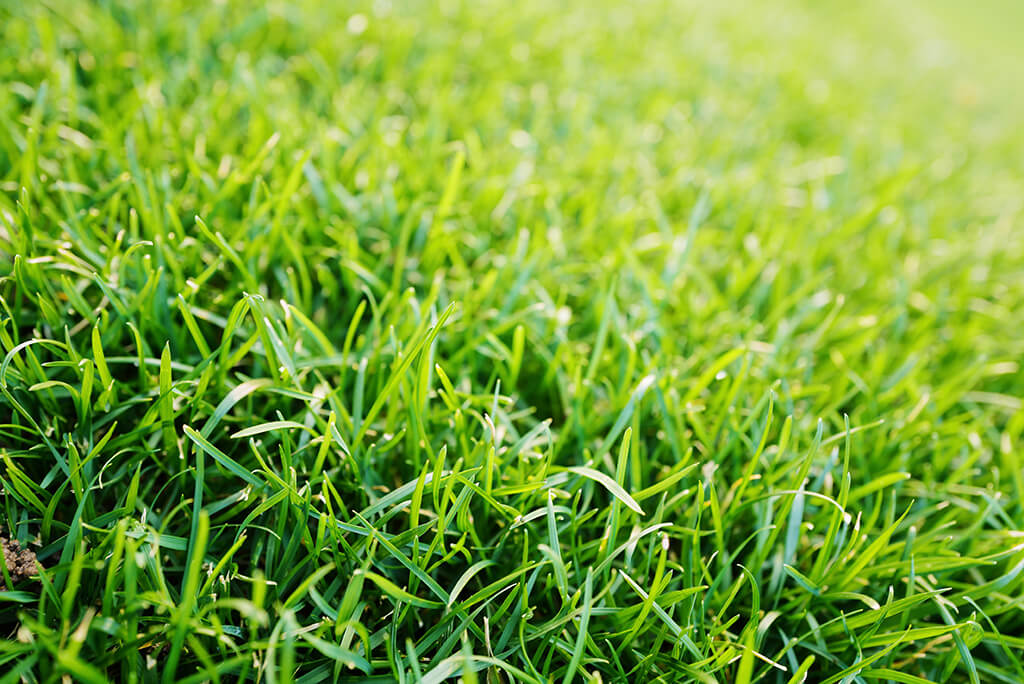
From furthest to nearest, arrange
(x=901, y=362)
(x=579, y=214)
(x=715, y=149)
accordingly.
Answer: (x=715, y=149), (x=579, y=214), (x=901, y=362)

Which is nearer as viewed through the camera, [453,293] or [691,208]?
[453,293]

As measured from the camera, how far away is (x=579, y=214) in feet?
6.98

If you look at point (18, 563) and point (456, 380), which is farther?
point (456, 380)

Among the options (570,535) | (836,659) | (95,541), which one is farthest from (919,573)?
(95,541)

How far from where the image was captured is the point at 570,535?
120 centimetres

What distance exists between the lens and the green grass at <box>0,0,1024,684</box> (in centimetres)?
107

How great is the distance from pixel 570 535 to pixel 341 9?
242 centimetres

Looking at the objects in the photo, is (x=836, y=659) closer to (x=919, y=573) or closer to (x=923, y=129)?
(x=919, y=573)

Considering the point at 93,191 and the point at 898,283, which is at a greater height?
the point at 93,191

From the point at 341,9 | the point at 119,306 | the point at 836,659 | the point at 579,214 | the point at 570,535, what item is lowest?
the point at 836,659

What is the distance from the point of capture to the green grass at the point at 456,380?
1.07 m

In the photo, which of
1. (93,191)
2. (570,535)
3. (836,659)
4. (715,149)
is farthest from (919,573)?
Result: (93,191)

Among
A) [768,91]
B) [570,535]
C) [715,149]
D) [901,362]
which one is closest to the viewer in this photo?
[570,535]

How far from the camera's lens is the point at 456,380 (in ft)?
4.78
